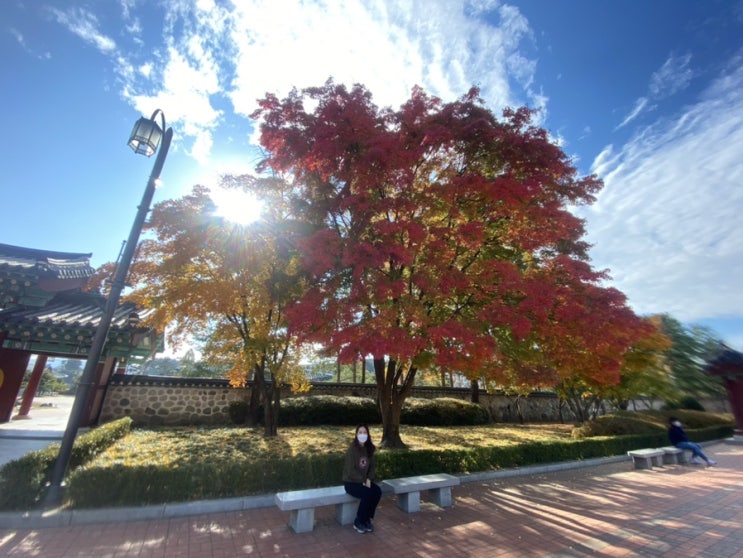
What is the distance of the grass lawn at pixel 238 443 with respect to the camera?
784 cm

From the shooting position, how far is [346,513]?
5520 millimetres

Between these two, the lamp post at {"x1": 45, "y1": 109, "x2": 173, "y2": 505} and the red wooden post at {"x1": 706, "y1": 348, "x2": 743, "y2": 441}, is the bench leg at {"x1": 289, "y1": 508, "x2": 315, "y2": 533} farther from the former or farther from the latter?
the red wooden post at {"x1": 706, "y1": 348, "x2": 743, "y2": 441}

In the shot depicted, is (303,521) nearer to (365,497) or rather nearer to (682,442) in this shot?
(365,497)

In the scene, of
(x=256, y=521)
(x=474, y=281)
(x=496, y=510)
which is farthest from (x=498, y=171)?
(x=256, y=521)

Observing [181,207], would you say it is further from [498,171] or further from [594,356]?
[594,356]

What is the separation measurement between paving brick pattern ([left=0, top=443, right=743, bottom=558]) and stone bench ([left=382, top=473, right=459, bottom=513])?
169 millimetres

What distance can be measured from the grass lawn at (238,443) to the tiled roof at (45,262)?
495cm

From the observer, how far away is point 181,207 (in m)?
8.24


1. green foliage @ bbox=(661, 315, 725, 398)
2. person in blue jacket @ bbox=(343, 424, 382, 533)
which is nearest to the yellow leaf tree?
person in blue jacket @ bbox=(343, 424, 382, 533)

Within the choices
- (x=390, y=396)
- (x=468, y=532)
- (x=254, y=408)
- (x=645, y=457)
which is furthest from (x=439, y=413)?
(x=468, y=532)

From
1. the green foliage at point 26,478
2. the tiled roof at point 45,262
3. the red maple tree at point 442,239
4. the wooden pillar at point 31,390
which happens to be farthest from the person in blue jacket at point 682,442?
the wooden pillar at point 31,390

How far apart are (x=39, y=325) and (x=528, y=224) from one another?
12.4 metres

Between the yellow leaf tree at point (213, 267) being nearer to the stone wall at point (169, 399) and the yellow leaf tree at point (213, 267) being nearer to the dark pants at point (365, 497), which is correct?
the dark pants at point (365, 497)

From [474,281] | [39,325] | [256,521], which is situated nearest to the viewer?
[256,521]
